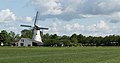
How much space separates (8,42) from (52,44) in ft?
115

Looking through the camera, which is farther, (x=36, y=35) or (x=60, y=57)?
(x=36, y=35)

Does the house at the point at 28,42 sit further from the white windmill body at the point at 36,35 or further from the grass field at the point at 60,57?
the grass field at the point at 60,57

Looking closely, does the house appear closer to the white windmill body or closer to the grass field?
the white windmill body

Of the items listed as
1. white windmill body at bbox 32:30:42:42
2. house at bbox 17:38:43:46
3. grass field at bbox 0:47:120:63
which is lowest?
grass field at bbox 0:47:120:63

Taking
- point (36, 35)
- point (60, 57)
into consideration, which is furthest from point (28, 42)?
point (60, 57)

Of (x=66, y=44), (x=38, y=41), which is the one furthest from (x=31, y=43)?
(x=66, y=44)

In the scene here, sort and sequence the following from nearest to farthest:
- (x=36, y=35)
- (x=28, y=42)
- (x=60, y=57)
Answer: (x=60, y=57)
(x=36, y=35)
(x=28, y=42)

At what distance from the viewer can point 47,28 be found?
176 m

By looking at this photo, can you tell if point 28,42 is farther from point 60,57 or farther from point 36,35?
point 60,57

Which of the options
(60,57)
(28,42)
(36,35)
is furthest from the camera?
(28,42)

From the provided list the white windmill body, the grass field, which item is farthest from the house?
the grass field

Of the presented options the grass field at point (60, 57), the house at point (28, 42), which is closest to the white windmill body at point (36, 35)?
the house at point (28, 42)

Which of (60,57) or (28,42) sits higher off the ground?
(28,42)

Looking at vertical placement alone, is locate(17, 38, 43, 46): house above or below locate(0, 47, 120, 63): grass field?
above
